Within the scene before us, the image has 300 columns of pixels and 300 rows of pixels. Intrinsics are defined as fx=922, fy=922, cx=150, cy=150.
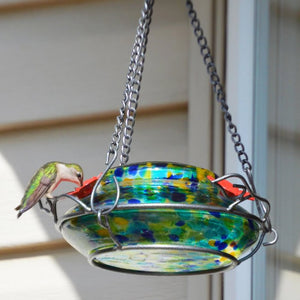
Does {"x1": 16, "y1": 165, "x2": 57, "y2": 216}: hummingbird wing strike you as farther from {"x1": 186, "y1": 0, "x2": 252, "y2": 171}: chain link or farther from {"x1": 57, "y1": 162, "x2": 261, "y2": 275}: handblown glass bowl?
{"x1": 186, "y1": 0, "x2": 252, "y2": 171}: chain link

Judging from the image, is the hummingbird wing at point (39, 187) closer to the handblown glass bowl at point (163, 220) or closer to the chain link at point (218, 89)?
the handblown glass bowl at point (163, 220)

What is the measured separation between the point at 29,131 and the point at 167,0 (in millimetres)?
489

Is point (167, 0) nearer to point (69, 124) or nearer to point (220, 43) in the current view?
point (220, 43)

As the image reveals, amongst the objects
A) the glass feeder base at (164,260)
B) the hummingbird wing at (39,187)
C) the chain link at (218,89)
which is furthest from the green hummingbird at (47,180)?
the chain link at (218,89)

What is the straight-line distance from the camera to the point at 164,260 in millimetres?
1473

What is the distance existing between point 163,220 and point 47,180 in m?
0.25

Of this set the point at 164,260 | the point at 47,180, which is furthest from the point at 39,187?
the point at 164,260

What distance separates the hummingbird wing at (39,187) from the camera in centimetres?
148

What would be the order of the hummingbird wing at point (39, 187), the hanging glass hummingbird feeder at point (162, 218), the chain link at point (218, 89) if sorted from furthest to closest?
the chain link at point (218, 89), the hummingbird wing at point (39, 187), the hanging glass hummingbird feeder at point (162, 218)

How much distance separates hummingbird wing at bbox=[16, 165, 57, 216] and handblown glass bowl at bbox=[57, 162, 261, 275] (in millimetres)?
58

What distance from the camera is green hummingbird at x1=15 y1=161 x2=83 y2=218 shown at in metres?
1.49

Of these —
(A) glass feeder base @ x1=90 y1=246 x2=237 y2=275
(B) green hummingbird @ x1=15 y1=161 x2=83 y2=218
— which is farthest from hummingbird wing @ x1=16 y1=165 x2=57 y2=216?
(A) glass feeder base @ x1=90 y1=246 x2=237 y2=275

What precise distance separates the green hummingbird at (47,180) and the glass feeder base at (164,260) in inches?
5.1

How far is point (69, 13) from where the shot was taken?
2.42m
